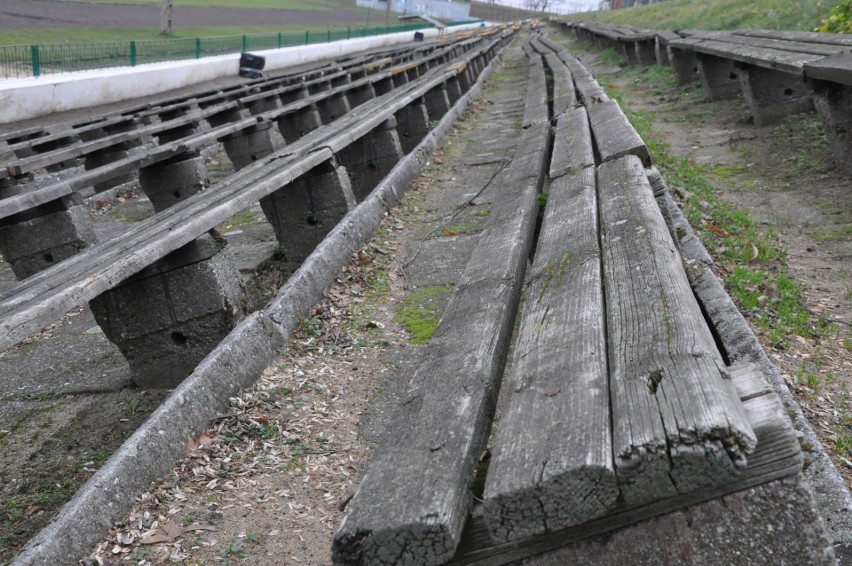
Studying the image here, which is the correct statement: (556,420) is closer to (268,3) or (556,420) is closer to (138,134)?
(138,134)

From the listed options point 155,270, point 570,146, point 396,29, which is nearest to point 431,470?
point 155,270

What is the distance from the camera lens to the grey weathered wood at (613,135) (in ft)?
14.6

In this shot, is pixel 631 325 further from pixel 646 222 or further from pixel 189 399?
pixel 189 399

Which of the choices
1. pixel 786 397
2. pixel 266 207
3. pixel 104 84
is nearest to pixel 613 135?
pixel 786 397

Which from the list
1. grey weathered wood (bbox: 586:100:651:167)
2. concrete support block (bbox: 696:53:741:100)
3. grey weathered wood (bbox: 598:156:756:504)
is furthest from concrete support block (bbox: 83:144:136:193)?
grey weathered wood (bbox: 598:156:756:504)

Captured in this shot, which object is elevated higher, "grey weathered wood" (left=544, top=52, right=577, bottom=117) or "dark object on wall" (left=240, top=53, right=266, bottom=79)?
"dark object on wall" (left=240, top=53, right=266, bottom=79)

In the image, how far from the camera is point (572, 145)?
5305 mm

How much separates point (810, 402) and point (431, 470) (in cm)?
216

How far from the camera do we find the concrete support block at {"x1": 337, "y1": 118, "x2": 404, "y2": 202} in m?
8.67

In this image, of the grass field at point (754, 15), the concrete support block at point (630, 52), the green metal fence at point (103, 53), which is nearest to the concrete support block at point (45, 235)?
the grass field at point (754, 15)

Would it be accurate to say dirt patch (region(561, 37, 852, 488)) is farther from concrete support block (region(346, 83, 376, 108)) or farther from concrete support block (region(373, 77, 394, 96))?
concrete support block (region(373, 77, 394, 96))

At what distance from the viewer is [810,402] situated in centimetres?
326

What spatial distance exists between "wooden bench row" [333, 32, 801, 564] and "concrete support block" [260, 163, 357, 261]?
353 cm

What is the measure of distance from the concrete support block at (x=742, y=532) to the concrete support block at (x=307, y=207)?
486 centimetres
